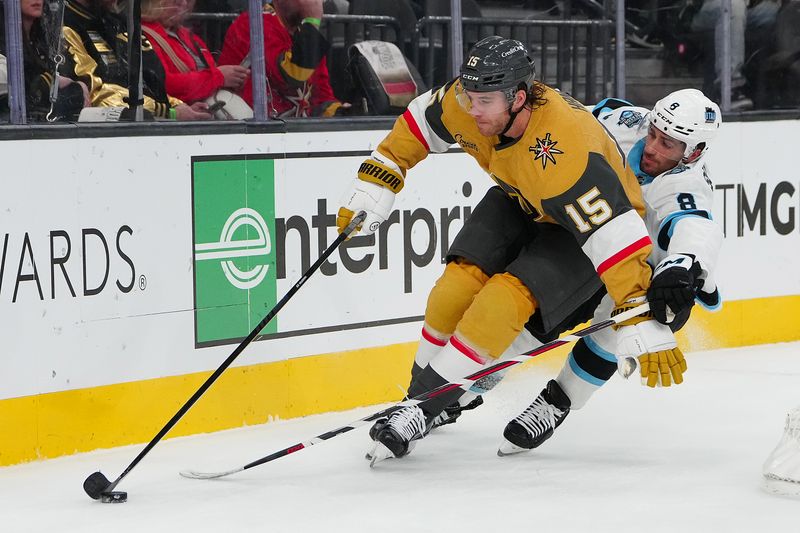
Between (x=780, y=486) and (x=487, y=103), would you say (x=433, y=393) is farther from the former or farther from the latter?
(x=780, y=486)

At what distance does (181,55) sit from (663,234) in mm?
1602

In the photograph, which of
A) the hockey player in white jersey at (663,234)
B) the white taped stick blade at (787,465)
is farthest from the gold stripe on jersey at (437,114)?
the white taped stick blade at (787,465)

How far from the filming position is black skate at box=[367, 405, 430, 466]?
11.7 feet

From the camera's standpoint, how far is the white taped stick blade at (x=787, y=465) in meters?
3.30

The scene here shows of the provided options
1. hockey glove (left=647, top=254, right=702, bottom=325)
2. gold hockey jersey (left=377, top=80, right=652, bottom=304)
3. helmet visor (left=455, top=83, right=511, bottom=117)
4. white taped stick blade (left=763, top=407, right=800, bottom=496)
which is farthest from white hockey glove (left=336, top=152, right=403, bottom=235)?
white taped stick blade (left=763, top=407, right=800, bottom=496)

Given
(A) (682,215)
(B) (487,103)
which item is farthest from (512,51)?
(A) (682,215)

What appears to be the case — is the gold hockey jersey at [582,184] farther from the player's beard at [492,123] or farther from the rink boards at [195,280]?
the rink boards at [195,280]

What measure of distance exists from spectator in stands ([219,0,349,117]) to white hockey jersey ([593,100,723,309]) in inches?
44.2

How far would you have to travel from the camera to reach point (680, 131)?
3.63m

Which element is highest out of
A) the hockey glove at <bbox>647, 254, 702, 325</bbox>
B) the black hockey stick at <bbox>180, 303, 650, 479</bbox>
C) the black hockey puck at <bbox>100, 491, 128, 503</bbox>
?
the hockey glove at <bbox>647, 254, 702, 325</bbox>

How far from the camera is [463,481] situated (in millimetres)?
3557

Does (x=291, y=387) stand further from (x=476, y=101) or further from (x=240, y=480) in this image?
(x=476, y=101)

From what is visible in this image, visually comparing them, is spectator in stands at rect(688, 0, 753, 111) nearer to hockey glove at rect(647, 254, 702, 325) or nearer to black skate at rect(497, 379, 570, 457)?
black skate at rect(497, 379, 570, 457)

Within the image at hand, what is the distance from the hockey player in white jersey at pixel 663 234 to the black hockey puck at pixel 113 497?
111cm
